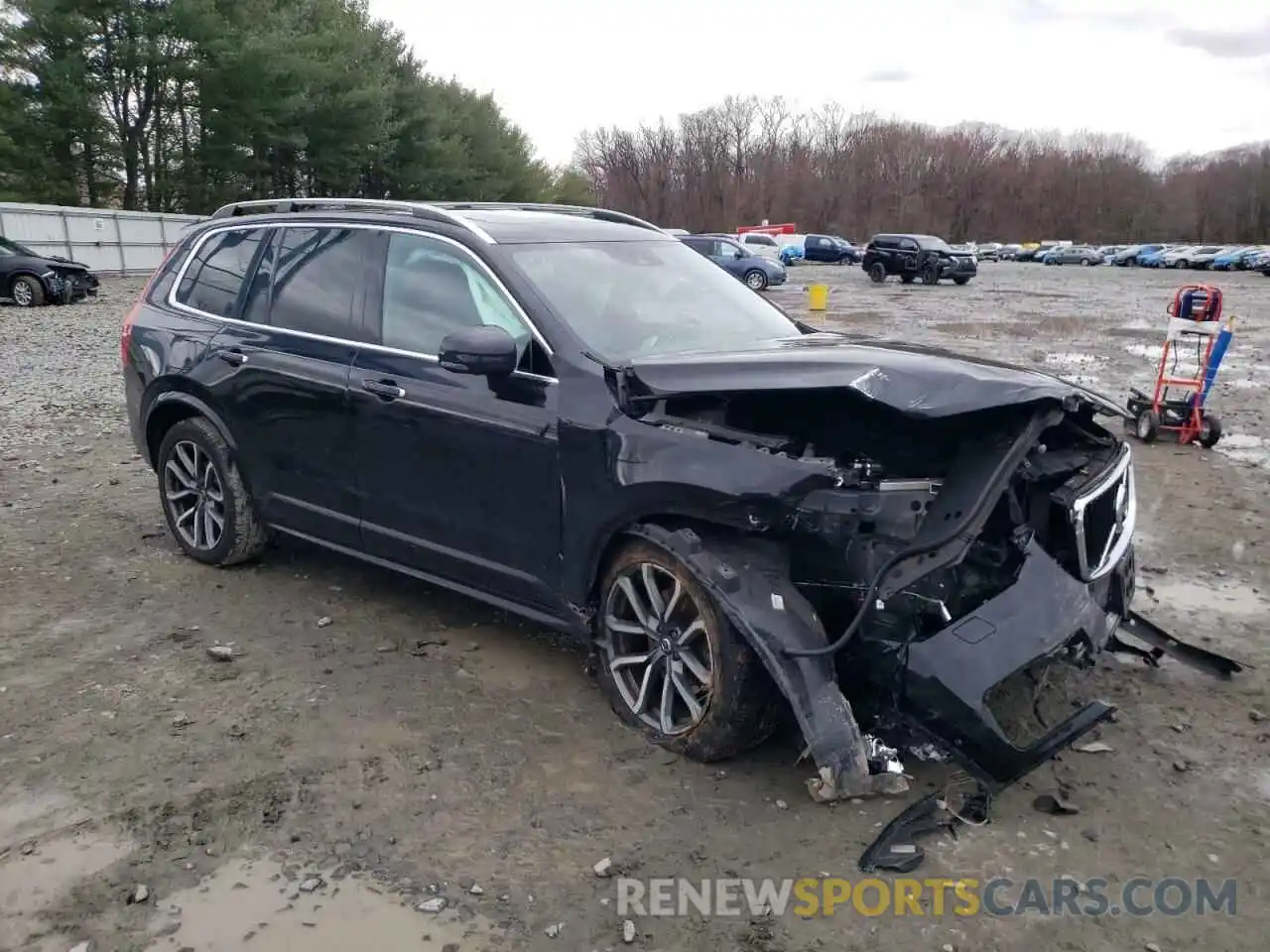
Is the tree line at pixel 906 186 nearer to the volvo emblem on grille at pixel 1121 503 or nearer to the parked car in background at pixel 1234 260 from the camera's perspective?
the parked car in background at pixel 1234 260

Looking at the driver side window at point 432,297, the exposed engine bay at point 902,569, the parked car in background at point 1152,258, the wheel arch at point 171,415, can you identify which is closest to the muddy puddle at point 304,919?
the exposed engine bay at point 902,569

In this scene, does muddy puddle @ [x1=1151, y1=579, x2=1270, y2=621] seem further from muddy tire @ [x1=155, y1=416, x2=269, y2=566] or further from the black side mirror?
muddy tire @ [x1=155, y1=416, x2=269, y2=566]

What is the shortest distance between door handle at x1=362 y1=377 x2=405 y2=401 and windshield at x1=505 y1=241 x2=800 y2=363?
2.45ft

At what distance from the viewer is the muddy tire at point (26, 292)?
65.0 feet

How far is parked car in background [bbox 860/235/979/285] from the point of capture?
35094 mm

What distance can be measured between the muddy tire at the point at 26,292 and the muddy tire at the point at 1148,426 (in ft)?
65.8

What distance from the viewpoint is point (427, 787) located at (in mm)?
3424

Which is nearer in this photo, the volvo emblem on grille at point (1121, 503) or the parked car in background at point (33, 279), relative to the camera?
the volvo emblem on grille at point (1121, 503)

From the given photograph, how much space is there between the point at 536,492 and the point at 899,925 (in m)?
1.95

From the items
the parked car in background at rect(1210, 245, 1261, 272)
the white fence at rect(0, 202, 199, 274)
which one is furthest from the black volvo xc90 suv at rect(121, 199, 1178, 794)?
the parked car in background at rect(1210, 245, 1261, 272)

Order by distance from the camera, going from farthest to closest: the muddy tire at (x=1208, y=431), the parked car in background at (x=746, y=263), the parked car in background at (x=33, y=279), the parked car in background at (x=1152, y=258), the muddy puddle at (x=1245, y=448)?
the parked car in background at (x=1152, y=258), the parked car in background at (x=746, y=263), the parked car in background at (x=33, y=279), the muddy tire at (x=1208, y=431), the muddy puddle at (x=1245, y=448)

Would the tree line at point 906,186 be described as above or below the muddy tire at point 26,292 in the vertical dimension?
above

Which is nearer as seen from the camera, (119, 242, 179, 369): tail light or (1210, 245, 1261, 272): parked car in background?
(119, 242, 179, 369): tail light

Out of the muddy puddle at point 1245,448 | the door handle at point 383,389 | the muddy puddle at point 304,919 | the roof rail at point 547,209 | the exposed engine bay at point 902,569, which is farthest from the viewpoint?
the muddy puddle at point 1245,448
